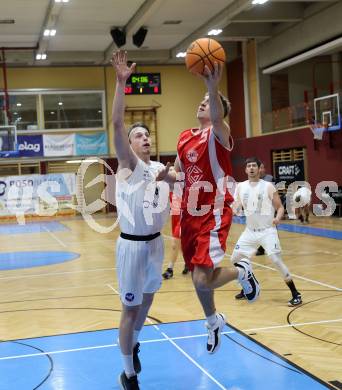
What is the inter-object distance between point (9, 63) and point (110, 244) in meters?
13.7

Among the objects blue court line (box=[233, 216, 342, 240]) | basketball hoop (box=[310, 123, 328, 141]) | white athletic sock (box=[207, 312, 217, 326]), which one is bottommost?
blue court line (box=[233, 216, 342, 240])

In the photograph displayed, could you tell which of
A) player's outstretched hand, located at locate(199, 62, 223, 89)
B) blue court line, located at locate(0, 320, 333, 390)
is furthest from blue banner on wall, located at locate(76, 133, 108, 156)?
player's outstretched hand, located at locate(199, 62, 223, 89)

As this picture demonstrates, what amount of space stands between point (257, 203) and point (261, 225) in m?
0.28

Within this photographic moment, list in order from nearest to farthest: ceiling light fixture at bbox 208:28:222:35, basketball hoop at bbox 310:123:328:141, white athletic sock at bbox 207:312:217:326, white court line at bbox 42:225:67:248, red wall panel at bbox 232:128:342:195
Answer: white athletic sock at bbox 207:312:217:326 < white court line at bbox 42:225:67:248 < red wall panel at bbox 232:128:342:195 < basketball hoop at bbox 310:123:328:141 < ceiling light fixture at bbox 208:28:222:35

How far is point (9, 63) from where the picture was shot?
78.5 feet

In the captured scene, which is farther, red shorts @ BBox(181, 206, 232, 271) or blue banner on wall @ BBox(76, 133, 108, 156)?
blue banner on wall @ BBox(76, 133, 108, 156)

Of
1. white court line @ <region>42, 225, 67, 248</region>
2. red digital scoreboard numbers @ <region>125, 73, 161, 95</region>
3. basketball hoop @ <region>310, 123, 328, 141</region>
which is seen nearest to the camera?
white court line @ <region>42, 225, 67, 248</region>

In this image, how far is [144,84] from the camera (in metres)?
20.5

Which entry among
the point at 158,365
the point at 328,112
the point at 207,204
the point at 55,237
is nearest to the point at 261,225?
the point at 158,365

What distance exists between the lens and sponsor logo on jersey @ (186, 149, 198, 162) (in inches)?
161

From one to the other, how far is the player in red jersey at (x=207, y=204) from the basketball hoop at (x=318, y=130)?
46.7ft

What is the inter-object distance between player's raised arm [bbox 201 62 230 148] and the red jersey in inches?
3.5

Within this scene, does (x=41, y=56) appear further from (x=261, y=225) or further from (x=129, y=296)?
(x=129, y=296)

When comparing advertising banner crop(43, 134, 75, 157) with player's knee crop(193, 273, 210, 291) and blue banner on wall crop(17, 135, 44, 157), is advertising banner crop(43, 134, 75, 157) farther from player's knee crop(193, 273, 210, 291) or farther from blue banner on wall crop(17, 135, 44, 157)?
player's knee crop(193, 273, 210, 291)
